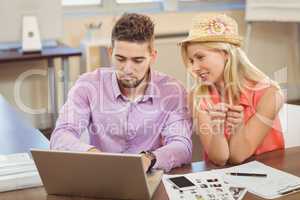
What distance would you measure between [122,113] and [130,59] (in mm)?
225

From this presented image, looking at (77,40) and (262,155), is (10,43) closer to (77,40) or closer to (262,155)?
(77,40)

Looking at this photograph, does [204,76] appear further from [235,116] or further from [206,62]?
[235,116]

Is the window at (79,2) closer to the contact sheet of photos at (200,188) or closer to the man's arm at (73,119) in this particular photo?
the man's arm at (73,119)

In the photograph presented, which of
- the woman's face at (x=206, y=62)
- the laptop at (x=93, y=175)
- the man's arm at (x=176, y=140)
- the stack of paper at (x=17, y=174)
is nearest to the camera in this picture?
the laptop at (x=93, y=175)

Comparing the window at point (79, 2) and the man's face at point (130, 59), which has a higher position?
the window at point (79, 2)

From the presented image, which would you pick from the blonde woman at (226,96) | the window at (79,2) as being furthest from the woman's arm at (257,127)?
the window at (79,2)

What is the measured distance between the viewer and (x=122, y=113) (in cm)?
187

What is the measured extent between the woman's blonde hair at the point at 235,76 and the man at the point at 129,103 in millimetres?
110

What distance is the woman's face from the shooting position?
1.72 m

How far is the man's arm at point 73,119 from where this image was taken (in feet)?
5.78

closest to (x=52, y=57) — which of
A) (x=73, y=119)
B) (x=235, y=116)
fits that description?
(x=73, y=119)

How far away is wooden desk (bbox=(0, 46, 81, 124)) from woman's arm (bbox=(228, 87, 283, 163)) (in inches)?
86.3

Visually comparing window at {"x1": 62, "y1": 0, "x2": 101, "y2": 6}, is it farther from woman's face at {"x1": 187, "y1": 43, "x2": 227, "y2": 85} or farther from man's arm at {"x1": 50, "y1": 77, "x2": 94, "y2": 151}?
woman's face at {"x1": 187, "y1": 43, "x2": 227, "y2": 85}

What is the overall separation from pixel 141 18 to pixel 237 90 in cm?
45
